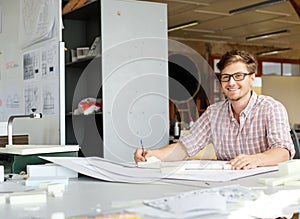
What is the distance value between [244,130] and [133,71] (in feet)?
6.56

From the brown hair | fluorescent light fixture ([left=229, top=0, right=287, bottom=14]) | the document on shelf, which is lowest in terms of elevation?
the document on shelf

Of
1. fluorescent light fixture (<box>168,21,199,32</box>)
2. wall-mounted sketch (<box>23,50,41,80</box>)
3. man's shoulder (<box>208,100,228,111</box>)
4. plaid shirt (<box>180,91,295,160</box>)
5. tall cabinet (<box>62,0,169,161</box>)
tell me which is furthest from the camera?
fluorescent light fixture (<box>168,21,199,32</box>)

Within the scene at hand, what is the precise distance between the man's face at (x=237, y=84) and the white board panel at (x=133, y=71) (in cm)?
167

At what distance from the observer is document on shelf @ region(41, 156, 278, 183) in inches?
61.4

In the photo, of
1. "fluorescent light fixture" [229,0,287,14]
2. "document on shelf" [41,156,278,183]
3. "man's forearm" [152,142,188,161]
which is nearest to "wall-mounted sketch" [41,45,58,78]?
"man's forearm" [152,142,188,161]

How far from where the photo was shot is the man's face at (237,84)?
91.3 inches

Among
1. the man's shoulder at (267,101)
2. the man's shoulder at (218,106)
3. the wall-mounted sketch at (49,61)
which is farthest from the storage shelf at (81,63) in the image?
the man's shoulder at (267,101)

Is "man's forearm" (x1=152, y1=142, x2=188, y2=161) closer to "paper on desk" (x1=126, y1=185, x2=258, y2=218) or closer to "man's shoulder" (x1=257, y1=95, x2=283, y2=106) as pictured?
"man's shoulder" (x1=257, y1=95, x2=283, y2=106)

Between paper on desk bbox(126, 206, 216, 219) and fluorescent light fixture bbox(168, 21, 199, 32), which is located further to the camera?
fluorescent light fixture bbox(168, 21, 199, 32)

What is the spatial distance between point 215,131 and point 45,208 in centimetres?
148

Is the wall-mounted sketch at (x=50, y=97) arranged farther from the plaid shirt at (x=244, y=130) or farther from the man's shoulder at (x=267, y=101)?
the man's shoulder at (x=267, y=101)

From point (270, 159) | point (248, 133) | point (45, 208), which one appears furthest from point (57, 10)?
point (45, 208)

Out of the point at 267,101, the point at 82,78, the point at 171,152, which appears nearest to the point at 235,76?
the point at 267,101

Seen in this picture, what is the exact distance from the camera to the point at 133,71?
13.8 feet
